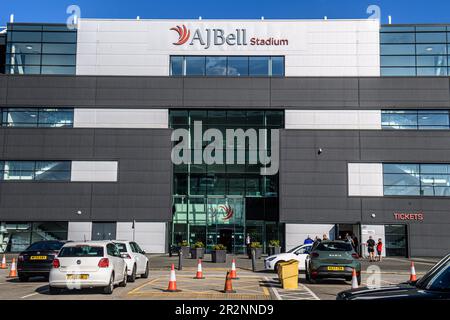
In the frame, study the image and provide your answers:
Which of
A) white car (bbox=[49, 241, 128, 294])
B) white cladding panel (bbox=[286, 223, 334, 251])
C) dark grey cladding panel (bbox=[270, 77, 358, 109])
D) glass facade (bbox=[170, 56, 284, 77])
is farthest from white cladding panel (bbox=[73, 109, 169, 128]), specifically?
white car (bbox=[49, 241, 128, 294])

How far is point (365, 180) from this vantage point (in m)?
43.6

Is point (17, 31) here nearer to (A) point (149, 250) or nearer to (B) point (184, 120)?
(B) point (184, 120)

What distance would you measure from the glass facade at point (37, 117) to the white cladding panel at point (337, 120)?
18.6m

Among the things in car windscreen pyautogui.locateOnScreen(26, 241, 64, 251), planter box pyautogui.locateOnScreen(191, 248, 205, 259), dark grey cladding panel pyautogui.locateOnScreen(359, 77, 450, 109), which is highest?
dark grey cladding panel pyautogui.locateOnScreen(359, 77, 450, 109)

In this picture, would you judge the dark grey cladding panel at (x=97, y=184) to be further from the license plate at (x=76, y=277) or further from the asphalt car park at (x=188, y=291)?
the license plate at (x=76, y=277)

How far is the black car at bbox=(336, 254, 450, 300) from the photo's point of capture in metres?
6.39

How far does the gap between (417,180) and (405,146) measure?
9.52 ft

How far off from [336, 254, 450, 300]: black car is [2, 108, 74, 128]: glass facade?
40906 millimetres

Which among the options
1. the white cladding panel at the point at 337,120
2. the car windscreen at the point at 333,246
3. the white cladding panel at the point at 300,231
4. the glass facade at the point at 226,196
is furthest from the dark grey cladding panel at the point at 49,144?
the car windscreen at the point at 333,246

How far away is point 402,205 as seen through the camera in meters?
42.9

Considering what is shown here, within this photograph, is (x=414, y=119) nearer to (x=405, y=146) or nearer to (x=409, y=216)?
(x=405, y=146)

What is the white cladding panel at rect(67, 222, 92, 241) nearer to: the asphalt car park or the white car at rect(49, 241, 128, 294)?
the asphalt car park

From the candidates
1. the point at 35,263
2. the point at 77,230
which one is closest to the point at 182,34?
the point at 77,230
